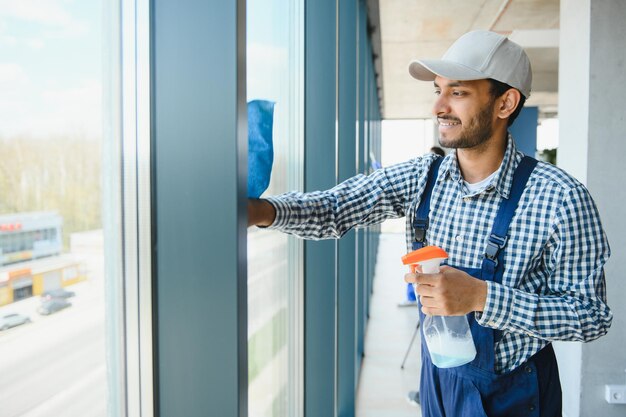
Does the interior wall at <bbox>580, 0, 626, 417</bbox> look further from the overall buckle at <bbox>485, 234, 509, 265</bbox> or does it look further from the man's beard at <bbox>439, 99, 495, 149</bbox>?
the overall buckle at <bbox>485, 234, 509, 265</bbox>

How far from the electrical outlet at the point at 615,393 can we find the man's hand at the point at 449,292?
243cm

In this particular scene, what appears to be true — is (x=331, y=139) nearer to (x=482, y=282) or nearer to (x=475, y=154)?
(x=475, y=154)

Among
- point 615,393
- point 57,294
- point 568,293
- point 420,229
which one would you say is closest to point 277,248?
point 420,229

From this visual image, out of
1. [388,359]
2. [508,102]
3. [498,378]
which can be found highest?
[508,102]

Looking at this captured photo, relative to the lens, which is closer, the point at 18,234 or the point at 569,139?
the point at 18,234

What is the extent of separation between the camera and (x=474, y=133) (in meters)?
1.66

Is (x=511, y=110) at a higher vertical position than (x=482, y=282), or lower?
higher

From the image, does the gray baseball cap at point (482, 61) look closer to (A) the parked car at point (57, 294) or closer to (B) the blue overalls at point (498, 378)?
(B) the blue overalls at point (498, 378)

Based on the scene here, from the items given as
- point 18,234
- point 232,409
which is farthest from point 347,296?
point 18,234

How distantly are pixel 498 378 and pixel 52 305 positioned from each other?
1.19m

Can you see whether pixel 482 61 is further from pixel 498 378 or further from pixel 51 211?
pixel 51 211

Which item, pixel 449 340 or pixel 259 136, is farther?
pixel 449 340

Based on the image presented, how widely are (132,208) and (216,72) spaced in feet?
0.89

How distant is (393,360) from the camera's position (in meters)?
5.00
